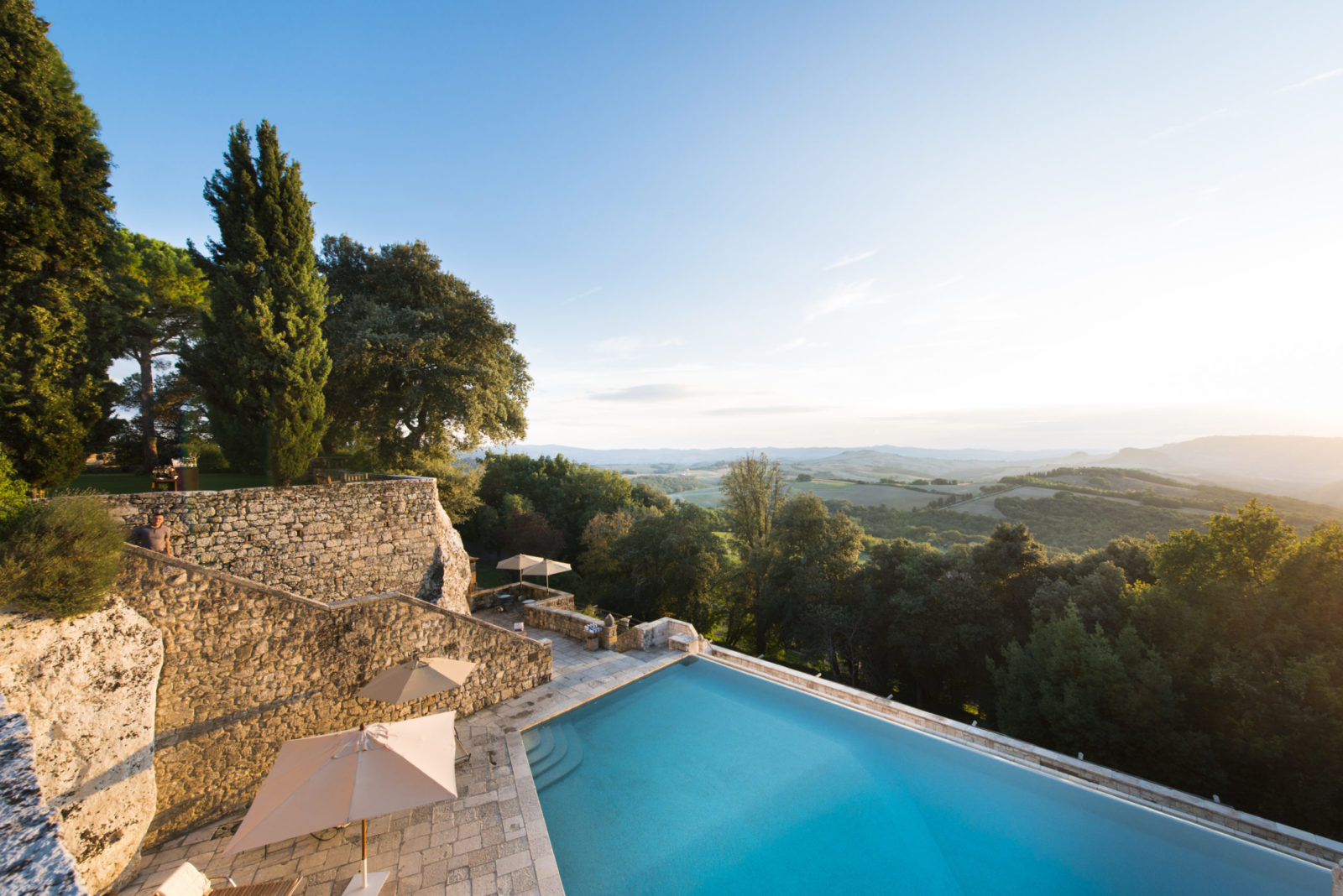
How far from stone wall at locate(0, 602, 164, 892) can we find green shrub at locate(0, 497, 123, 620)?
6.4 inches

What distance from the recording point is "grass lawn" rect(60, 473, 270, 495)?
351 inches

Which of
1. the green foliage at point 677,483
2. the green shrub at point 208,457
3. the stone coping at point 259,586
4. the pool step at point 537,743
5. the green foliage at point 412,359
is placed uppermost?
the green foliage at point 412,359

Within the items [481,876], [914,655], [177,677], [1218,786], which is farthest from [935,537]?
[177,677]

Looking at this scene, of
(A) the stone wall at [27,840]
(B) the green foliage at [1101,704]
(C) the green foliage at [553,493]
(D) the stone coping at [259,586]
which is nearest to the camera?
(A) the stone wall at [27,840]

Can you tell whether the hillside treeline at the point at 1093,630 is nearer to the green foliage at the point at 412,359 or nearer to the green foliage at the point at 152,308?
the green foliage at the point at 412,359

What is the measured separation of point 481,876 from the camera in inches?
188

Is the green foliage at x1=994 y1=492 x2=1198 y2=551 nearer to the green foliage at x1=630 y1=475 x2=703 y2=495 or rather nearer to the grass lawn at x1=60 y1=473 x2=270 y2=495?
the grass lawn at x1=60 y1=473 x2=270 y2=495

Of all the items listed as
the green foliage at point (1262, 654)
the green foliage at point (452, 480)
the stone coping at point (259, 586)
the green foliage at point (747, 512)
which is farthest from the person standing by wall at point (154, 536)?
the green foliage at point (1262, 654)

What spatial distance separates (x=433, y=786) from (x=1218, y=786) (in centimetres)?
1326

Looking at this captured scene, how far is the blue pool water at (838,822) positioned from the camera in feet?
17.5

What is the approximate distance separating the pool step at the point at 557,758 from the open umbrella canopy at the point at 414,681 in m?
1.73

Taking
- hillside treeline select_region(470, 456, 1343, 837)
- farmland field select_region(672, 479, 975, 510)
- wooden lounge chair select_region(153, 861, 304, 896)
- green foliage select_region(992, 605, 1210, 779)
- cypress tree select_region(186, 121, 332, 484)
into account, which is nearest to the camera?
wooden lounge chair select_region(153, 861, 304, 896)

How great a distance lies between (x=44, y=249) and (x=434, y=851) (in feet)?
32.5

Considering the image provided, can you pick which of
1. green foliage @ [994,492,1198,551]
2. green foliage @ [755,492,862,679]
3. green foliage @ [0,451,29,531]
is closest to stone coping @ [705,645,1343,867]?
green foliage @ [755,492,862,679]
